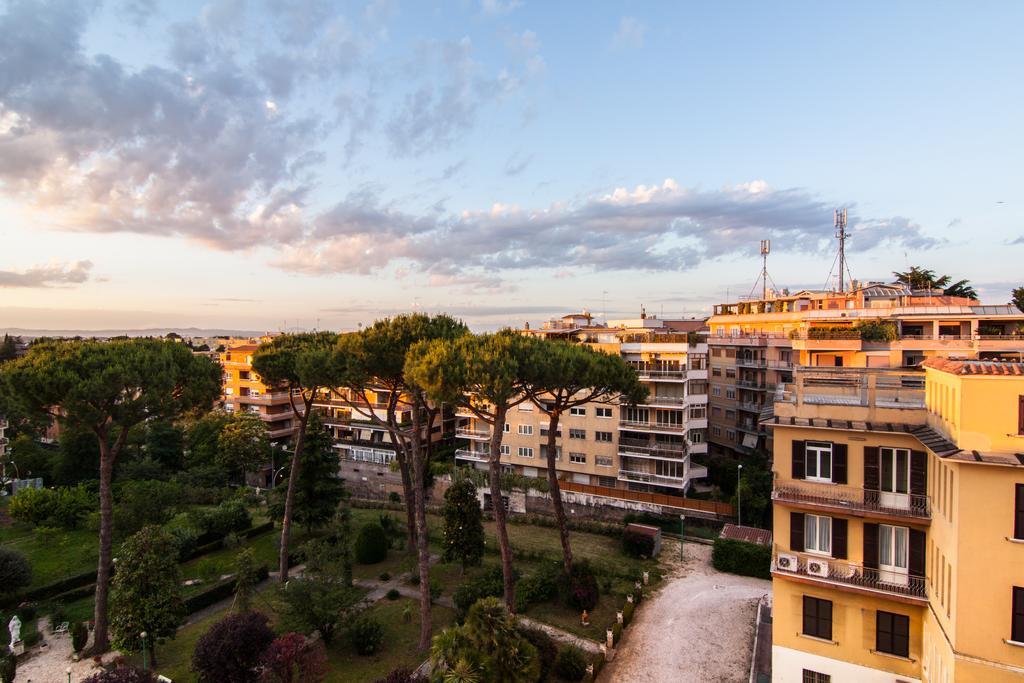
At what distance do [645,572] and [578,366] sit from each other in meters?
11.3

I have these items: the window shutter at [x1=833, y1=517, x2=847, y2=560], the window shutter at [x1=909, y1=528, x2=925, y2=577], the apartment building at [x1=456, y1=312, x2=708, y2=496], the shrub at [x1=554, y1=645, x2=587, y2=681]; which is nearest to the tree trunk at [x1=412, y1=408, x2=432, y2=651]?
the shrub at [x1=554, y1=645, x2=587, y2=681]

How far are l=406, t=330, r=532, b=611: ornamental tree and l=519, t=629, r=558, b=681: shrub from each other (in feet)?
11.1

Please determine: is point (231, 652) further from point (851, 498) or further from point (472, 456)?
point (472, 456)

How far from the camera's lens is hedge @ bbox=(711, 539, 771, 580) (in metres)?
26.9

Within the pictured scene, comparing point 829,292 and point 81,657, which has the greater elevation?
point 829,292

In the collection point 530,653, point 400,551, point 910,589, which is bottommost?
point 400,551

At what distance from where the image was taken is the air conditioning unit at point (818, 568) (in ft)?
51.0

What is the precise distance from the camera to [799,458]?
16125mm

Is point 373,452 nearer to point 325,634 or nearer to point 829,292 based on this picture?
point 325,634

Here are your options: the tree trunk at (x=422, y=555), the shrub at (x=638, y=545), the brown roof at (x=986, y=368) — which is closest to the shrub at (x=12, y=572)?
the tree trunk at (x=422, y=555)

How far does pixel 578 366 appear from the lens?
2391 centimetres

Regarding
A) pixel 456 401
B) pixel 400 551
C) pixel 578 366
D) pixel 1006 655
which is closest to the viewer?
pixel 1006 655

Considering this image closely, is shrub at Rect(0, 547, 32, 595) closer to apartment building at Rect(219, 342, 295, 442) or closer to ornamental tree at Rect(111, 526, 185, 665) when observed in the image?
ornamental tree at Rect(111, 526, 185, 665)

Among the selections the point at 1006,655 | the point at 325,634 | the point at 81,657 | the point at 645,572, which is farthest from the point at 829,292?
the point at 81,657
